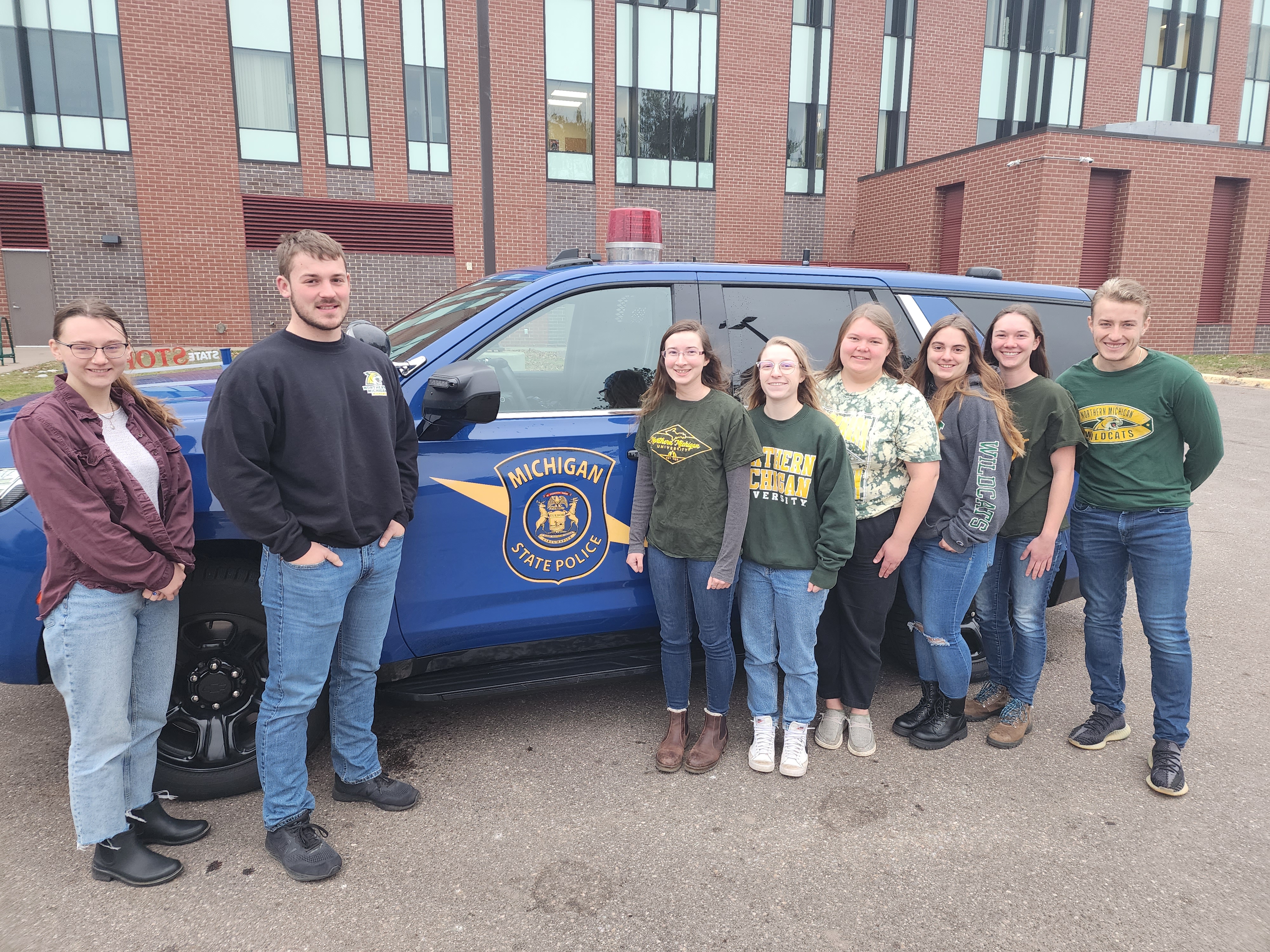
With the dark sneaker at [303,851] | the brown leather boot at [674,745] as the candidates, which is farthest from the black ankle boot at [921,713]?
the dark sneaker at [303,851]

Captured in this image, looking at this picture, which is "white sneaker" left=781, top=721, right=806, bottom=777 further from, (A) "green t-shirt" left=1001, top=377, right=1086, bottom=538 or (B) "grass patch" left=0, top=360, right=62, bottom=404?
(B) "grass patch" left=0, top=360, right=62, bottom=404

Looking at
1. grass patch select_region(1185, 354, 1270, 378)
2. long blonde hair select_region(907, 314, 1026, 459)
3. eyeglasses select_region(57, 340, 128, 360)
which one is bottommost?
grass patch select_region(1185, 354, 1270, 378)

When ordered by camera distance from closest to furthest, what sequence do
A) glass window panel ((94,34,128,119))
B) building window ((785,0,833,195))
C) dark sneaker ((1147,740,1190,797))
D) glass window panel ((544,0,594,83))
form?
1. dark sneaker ((1147,740,1190,797))
2. glass window panel ((94,34,128,119))
3. glass window panel ((544,0,594,83))
4. building window ((785,0,833,195))

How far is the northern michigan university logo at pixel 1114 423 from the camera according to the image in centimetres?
301

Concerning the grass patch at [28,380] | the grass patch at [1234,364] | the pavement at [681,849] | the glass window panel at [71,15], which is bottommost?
the pavement at [681,849]

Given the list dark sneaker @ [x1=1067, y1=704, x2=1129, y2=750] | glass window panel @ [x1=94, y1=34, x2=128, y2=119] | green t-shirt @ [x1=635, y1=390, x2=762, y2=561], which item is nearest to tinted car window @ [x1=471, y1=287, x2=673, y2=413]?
green t-shirt @ [x1=635, y1=390, x2=762, y2=561]

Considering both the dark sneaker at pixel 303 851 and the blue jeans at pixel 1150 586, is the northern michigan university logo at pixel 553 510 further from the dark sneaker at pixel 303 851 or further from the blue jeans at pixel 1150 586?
the blue jeans at pixel 1150 586

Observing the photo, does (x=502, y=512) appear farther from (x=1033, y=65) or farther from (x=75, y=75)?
(x=1033, y=65)

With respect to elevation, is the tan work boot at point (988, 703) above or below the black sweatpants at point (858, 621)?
below

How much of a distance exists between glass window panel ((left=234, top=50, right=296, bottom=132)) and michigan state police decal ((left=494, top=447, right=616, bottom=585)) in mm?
17967

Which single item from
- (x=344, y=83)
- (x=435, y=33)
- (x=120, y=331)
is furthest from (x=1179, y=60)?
(x=120, y=331)

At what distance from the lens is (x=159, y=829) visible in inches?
104

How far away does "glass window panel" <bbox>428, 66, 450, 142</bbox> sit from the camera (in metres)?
18.3

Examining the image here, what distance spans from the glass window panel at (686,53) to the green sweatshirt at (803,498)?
19.0 m
